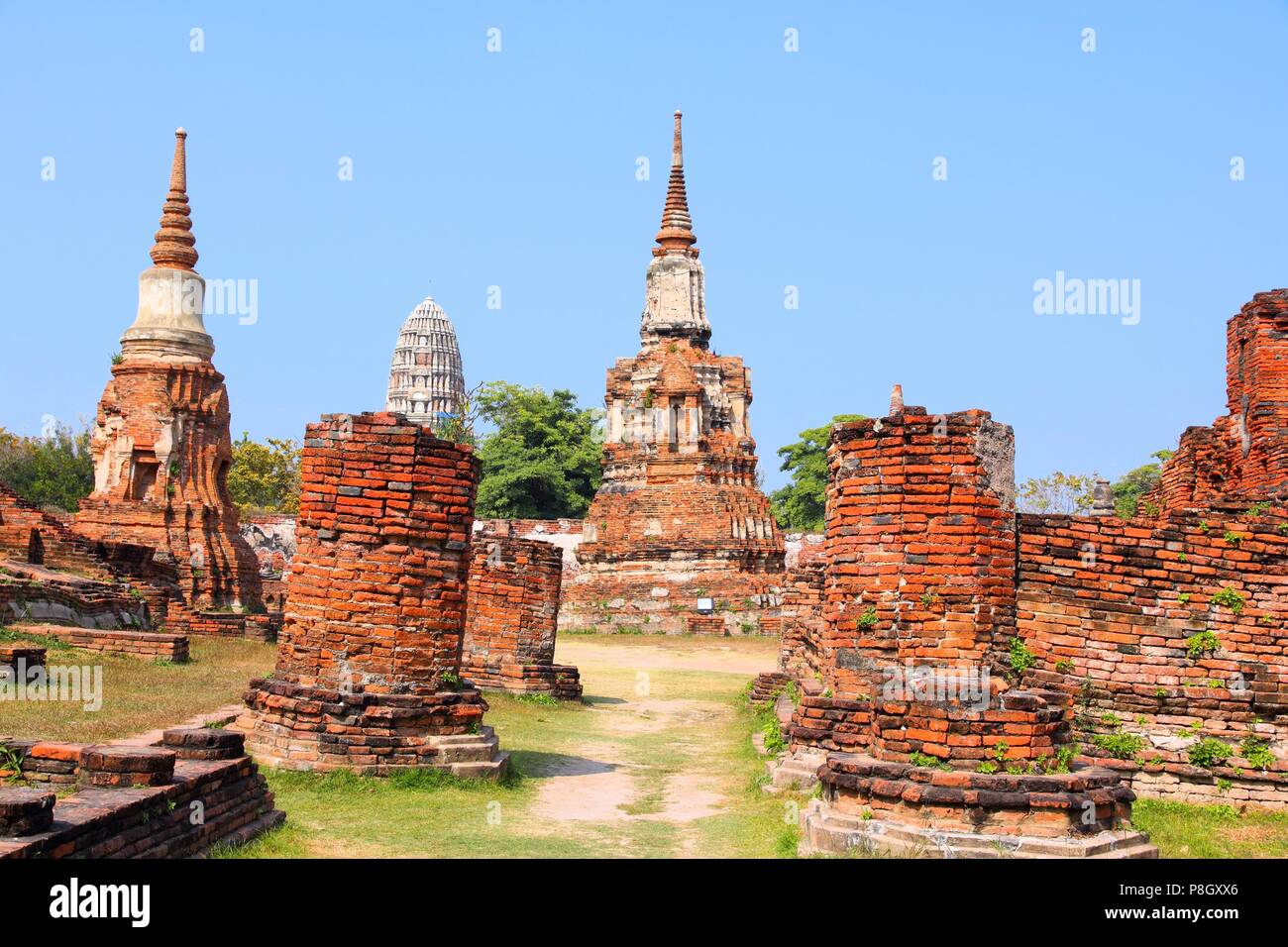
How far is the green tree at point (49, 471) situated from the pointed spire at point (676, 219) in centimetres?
1960

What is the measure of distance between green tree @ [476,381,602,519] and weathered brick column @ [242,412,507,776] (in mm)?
38475

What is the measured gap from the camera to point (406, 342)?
3602 inches

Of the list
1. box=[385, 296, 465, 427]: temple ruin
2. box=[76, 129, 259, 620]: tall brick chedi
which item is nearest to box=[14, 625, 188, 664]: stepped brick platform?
box=[76, 129, 259, 620]: tall brick chedi

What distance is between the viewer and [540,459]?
166 feet

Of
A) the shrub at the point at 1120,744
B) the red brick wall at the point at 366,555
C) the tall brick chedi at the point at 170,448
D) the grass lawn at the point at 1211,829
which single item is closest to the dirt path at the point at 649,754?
the red brick wall at the point at 366,555

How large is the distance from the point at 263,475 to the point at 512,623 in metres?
38.0

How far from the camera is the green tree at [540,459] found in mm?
49656

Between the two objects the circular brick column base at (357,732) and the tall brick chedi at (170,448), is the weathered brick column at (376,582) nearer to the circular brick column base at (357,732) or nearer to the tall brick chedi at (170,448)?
the circular brick column base at (357,732)

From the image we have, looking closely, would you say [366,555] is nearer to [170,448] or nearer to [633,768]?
[633,768]

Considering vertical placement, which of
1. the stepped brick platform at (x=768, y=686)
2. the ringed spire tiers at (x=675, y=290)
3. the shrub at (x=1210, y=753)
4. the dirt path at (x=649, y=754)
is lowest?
the dirt path at (x=649, y=754)

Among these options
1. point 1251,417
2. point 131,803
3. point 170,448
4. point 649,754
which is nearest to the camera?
point 131,803

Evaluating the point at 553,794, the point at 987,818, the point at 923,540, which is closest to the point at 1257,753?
the point at 923,540

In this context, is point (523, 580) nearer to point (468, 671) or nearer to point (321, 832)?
point (468, 671)
